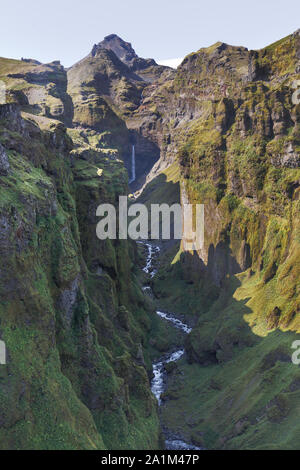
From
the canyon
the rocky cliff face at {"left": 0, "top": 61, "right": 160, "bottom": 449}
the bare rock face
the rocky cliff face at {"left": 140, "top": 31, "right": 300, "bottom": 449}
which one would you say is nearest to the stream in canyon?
the canyon

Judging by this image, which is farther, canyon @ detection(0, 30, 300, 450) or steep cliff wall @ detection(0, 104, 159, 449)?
canyon @ detection(0, 30, 300, 450)

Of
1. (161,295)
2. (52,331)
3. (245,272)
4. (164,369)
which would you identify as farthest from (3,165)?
(161,295)

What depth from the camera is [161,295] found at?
132 m

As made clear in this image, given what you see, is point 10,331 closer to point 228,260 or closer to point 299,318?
point 299,318

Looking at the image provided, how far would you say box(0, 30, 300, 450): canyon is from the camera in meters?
44.2

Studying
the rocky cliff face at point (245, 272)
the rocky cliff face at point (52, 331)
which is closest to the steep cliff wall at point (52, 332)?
the rocky cliff face at point (52, 331)

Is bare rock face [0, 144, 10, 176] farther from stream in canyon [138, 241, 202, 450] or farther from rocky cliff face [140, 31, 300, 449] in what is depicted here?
stream in canyon [138, 241, 202, 450]

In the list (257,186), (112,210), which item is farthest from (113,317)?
(257,186)

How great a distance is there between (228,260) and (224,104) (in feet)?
136

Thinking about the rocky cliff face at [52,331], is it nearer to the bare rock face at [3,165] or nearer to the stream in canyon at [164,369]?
the bare rock face at [3,165]

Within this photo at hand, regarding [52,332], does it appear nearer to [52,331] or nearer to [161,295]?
[52,331]

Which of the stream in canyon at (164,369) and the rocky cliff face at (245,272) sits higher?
the rocky cliff face at (245,272)

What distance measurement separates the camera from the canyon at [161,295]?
4425cm

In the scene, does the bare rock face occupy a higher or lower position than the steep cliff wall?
higher
